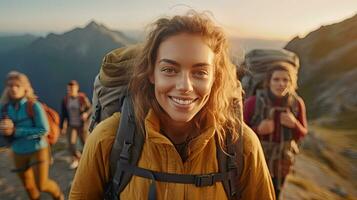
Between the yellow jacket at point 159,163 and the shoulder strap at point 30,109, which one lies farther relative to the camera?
the shoulder strap at point 30,109

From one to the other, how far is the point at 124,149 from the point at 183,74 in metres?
0.67

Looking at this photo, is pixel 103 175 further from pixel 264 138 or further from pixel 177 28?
pixel 264 138

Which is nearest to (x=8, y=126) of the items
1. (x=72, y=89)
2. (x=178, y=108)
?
(x=72, y=89)

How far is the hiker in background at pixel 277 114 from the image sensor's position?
5570 mm

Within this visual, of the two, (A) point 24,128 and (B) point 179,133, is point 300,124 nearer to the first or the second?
(B) point 179,133

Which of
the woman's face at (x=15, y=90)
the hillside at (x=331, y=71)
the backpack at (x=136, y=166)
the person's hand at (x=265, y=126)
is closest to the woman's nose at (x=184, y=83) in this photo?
the backpack at (x=136, y=166)

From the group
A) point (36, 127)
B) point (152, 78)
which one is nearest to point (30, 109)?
point (36, 127)

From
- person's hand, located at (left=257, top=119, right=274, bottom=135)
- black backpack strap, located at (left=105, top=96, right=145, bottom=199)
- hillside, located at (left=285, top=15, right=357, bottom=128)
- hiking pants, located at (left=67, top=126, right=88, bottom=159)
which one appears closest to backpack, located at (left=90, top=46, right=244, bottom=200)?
black backpack strap, located at (left=105, top=96, right=145, bottom=199)

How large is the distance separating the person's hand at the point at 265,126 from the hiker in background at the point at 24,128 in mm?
3419

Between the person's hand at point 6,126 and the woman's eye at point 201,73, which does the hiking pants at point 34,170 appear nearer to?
the person's hand at point 6,126

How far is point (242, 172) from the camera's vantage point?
277 cm

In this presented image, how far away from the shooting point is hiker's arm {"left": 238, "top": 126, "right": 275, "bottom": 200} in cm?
276

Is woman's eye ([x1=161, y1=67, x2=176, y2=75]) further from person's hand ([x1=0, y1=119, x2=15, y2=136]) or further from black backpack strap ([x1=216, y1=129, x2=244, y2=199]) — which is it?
person's hand ([x1=0, y1=119, x2=15, y2=136])

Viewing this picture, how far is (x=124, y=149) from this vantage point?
8.53ft
